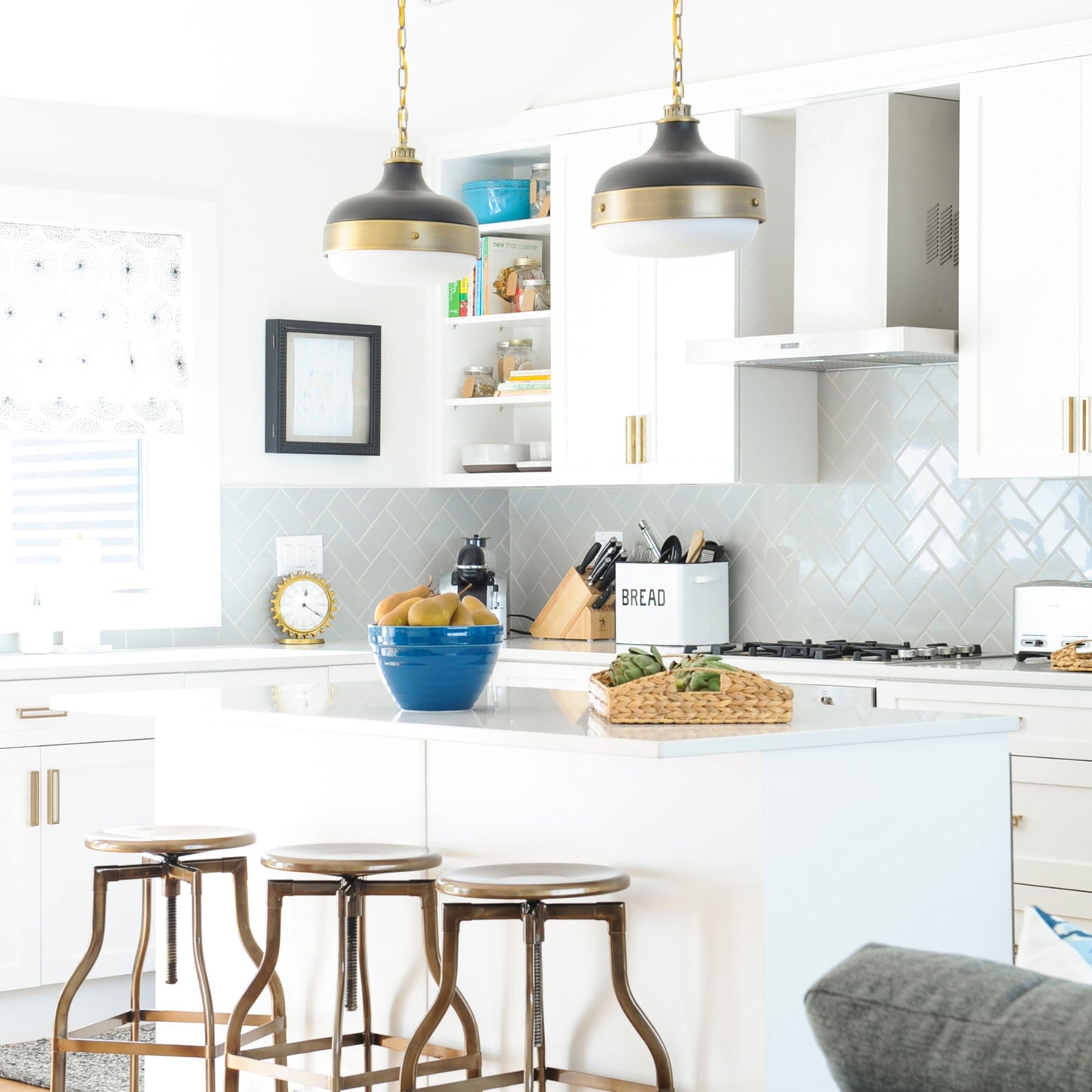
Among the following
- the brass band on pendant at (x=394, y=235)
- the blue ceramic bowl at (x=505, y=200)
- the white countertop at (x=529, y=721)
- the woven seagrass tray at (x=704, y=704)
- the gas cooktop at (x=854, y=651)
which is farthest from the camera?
the blue ceramic bowl at (x=505, y=200)

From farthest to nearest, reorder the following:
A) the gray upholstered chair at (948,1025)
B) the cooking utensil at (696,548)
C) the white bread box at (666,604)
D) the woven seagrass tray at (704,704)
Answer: the cooking utensil at (696,548)
the white bread box at (666,604)
the woven seagrass tray at (704,704)
the gray upholstered chair at (948,1025)

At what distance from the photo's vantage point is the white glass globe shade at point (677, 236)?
294 centimetres

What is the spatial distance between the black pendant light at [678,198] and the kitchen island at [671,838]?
850mm

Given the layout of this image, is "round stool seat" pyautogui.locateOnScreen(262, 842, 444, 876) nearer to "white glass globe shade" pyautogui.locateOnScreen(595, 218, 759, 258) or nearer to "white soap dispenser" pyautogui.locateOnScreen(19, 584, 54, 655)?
"white glass globe shade" pyautogui.locateOnScreen(595, 218, 759, 258)

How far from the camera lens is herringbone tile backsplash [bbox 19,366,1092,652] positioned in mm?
4781

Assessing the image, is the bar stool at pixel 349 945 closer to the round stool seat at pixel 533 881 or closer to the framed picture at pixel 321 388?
the round stool seat at pixel 533 881

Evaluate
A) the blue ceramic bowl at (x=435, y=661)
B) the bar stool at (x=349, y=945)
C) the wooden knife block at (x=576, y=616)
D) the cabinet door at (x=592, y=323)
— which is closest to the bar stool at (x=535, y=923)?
the bar stool at (x=349, y=945)

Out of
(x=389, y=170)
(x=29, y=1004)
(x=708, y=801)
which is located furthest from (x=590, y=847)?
(x=29, y=1004)

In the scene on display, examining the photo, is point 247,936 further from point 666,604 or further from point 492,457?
point 492,457

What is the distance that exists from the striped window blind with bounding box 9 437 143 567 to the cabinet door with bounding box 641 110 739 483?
1592 mm

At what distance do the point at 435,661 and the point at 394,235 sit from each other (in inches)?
30.9

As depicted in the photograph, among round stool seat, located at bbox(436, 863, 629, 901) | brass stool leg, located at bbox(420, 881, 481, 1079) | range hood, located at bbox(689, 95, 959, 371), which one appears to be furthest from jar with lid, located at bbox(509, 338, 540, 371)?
round stool seat, located at bbox(436, 863, 629, 901)

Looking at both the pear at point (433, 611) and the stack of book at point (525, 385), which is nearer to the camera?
the pear at point (433, 611)

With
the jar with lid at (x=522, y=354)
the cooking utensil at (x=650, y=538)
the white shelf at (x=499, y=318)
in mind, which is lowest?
the cooking utensil at (x=650, y=538)
